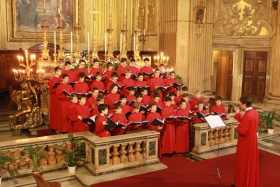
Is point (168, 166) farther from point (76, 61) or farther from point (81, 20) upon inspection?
point (81, 20)

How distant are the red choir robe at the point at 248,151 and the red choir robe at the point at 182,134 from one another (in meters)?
2.64

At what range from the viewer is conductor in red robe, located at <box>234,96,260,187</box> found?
5938mm

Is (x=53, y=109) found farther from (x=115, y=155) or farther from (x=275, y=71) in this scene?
(x=275, y=71)

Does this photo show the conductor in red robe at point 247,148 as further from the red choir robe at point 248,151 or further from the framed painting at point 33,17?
the framed painting at point 33,17

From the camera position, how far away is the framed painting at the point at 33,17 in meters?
14.7

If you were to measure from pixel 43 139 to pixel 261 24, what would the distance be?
11.0m

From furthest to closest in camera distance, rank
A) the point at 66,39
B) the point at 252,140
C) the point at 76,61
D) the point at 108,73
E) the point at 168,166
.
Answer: the point at 66,39 < the point at 76,61 < the point at 108,73 < the point at 168,166 < the point at 252,140

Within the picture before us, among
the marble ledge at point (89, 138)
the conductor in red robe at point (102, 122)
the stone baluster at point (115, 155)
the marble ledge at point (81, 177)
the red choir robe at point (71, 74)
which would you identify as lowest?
the marble ledge at point (81, 177)

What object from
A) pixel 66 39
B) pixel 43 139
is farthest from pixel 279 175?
pixel 66 39

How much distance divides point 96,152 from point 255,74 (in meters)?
10.4

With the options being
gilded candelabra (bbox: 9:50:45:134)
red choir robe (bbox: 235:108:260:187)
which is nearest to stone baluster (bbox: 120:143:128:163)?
red choir robe (bbox: 235:108:260:187)

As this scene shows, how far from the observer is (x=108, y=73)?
10.6 m

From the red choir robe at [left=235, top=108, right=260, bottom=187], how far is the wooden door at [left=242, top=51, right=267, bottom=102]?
31.7 feet

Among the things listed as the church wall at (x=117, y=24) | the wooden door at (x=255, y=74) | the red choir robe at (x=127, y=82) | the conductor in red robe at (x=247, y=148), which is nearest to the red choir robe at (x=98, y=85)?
the red choir robe at (x=127, y=82)
